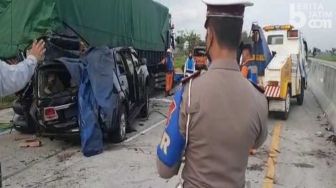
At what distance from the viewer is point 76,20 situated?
10680 mm

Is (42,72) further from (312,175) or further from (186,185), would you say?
(186,185)

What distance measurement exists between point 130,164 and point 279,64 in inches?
269

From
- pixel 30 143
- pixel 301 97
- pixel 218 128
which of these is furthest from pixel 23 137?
pixel 301 97

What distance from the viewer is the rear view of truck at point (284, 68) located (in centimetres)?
1356

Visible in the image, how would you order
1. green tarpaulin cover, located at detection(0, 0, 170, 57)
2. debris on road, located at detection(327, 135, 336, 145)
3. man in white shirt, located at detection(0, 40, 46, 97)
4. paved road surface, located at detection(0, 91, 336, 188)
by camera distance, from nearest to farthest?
1. man in white shirt, located at detection(0, 40, 46, 97)
2. paved road surface, located at detection(0, 91, 336, 188)
3. green tarpaulin cover, located at detection(0, 0, 170, 57)
4. debris on road, located at detection(327, 135, 336, 145)

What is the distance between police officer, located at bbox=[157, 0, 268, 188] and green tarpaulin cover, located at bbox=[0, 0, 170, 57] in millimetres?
7647

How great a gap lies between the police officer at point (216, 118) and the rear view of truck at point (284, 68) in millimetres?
11325

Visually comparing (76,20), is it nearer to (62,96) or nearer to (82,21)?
(82,21)

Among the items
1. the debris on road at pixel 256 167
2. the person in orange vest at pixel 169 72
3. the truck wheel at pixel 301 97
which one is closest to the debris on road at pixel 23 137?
the debris on road at pixel 256 167

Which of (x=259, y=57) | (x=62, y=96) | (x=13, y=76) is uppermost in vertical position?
(x=13, y=76)

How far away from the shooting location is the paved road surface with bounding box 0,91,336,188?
7402 millimetres

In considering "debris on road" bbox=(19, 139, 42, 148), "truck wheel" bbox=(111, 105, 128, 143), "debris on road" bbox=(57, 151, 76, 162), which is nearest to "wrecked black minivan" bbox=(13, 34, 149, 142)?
"truck wheel" bbox=(111, 105, 128, 143)

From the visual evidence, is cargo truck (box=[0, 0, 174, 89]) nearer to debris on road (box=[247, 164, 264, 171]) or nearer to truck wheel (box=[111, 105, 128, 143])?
truck wheel (box=[111, 105, 128, 143])

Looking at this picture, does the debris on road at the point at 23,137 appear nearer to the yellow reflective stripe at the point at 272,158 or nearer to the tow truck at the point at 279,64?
the yellow reflective stripe at the point at 272,158
